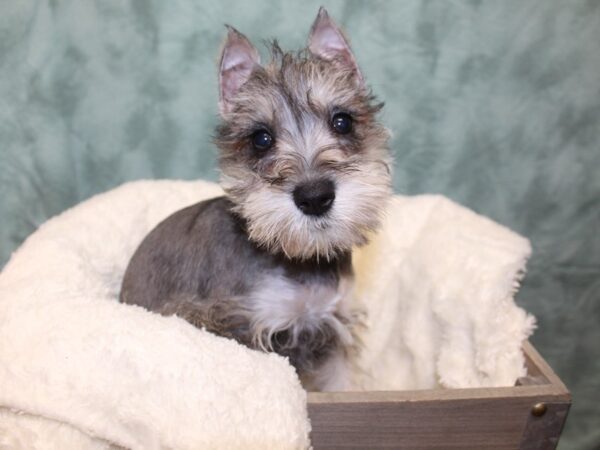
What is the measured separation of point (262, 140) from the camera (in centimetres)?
220

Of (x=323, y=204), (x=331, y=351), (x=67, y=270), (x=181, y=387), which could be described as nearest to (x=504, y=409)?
(x=331, y=351)

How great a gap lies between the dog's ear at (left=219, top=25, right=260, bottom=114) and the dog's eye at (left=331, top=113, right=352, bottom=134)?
41 cm

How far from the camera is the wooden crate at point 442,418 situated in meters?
1.87

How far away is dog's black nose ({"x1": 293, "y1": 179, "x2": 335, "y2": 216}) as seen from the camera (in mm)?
1818

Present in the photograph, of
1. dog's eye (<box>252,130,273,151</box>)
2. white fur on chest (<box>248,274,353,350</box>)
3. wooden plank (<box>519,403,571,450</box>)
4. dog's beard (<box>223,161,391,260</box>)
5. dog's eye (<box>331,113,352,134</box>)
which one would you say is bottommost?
wooden plank (<box>519,403,571,450</box>)

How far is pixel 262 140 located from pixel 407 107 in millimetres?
1427

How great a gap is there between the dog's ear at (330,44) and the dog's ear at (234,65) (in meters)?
0.26

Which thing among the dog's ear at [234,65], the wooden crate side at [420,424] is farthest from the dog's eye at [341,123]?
the wooden crate side at [420,424]

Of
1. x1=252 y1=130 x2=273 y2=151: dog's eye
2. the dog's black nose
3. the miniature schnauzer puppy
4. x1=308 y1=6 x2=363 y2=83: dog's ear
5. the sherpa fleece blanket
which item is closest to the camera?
the sherpa fleece blanket

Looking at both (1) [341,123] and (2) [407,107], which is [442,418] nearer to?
(1) [341,123]

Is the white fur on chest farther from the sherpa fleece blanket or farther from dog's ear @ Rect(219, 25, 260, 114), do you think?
dog's ear @ Rect(219, 25, 260, 114)

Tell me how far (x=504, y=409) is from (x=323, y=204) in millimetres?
942

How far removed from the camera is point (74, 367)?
1.75m

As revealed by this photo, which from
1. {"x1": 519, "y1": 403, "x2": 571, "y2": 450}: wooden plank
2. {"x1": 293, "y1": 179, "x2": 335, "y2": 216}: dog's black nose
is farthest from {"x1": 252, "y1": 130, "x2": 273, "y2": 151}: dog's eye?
{"x1": 519, "y1": 403, "x2": 571, "y2": 450}: wooden plank
